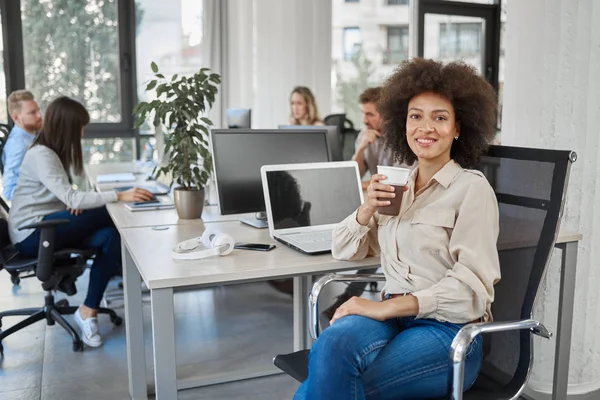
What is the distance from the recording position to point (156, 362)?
1.62 meters

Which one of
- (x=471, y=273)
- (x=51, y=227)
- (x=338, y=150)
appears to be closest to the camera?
(x=471, y=273)

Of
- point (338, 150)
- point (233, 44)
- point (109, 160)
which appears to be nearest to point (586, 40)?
point (338, 150)

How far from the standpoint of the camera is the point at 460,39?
7.59 m

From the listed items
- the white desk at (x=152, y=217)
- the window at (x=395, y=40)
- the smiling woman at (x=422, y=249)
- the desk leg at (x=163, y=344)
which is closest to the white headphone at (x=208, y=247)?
the desk leg at (x=163, y=344)

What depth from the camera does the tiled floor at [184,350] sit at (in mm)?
2631

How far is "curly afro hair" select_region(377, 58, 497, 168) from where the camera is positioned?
66.6 inches

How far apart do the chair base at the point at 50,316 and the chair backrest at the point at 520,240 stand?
2151mm

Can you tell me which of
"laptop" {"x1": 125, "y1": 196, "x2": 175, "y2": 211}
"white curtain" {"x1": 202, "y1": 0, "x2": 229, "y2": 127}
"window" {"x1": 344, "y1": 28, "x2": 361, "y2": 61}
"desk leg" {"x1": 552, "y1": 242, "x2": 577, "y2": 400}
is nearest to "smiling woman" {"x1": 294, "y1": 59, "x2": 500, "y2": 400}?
"desk leg" {"x1": 552, "y1": 242, "x2": 577, "y2": 400}

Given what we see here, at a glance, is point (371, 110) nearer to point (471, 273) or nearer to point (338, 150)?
point (338, 150)

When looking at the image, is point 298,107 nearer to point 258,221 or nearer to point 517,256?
point 258,221

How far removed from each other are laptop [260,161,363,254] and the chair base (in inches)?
57.8

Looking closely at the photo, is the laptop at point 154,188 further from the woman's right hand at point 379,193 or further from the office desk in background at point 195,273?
the woman's right hand at point 379,193

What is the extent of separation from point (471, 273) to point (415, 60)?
64cm

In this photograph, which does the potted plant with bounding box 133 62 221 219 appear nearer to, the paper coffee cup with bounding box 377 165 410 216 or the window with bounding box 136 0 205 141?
the paper coffee cup with bounding box 377 165 410 216
